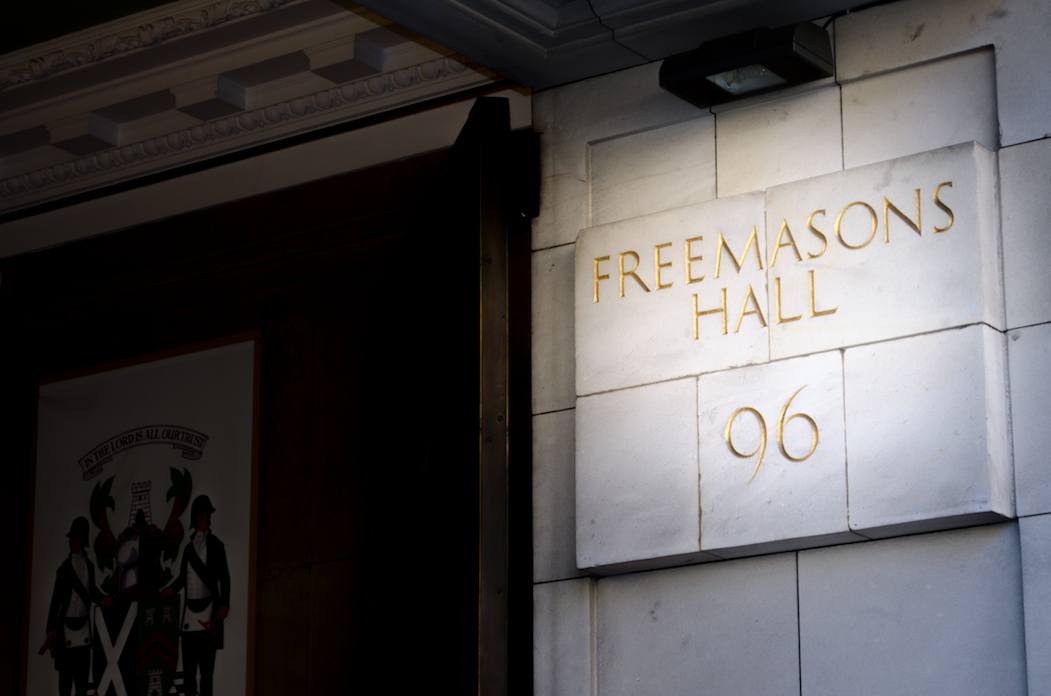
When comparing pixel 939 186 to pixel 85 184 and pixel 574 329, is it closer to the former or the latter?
pixel 574 329

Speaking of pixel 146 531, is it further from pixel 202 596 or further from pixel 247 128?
pixel 247 128

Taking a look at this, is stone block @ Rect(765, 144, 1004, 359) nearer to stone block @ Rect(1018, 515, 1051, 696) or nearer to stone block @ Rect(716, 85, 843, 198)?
stone block @ Rect(716, 85, 843, 198)

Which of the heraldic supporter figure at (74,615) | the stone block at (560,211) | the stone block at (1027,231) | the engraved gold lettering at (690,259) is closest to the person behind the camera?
the stone block at (1027,231)

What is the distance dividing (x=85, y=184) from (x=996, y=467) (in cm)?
414

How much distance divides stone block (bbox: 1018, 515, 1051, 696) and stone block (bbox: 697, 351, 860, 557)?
0.53 meters

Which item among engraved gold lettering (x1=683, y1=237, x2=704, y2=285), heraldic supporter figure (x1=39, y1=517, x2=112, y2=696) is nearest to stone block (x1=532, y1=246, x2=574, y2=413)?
engraved gold lettering (x1=683, y1=237, x2=704, y2=285)

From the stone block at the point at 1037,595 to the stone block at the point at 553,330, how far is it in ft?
5.45

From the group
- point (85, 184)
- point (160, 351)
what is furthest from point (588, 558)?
point (85, 184)

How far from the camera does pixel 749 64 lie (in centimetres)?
625

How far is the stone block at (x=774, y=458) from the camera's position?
5.99 meters

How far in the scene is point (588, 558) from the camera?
6418 mm

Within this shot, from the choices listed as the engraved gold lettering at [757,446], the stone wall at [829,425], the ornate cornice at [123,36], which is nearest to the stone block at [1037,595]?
the stone wall at [829,425]

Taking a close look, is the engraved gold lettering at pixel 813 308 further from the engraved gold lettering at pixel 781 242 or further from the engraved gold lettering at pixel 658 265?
the engraved gold lettering at pixel 658 265

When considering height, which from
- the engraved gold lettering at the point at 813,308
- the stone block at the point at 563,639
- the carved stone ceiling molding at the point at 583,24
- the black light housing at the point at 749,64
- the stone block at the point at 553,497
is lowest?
the stone block at the point at 563,639
